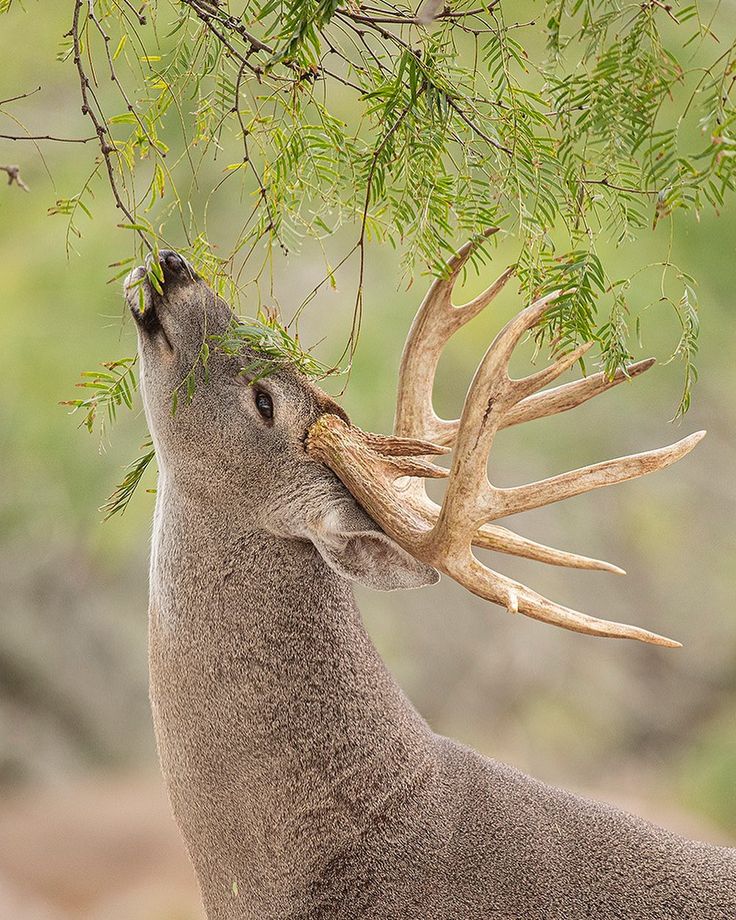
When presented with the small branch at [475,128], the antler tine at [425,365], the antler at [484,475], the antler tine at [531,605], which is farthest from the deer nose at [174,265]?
the antler tine at [531,605]

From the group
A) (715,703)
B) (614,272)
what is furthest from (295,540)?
(715,703)

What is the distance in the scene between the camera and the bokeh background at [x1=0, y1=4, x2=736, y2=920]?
570 centimetres

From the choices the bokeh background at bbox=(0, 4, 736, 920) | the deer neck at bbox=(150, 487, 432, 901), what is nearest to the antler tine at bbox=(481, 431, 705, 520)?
the deer neck at bbox=(150, 487, 432, 901)

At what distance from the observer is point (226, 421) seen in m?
2.56

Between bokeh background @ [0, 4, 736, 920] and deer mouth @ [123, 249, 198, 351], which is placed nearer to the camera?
deer mouth @ [123, 249, 198, 351]

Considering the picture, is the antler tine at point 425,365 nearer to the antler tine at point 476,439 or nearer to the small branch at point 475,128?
the antler tine at point 476,439

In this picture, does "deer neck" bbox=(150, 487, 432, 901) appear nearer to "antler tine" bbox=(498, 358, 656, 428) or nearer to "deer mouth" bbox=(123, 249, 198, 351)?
Result: "deer mouth" bbox=(123, 249, 198, 351)

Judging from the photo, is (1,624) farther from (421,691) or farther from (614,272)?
(614,272)

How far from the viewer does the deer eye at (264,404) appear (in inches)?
102

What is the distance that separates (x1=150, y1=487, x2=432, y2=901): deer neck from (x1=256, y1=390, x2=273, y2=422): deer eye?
0.79ft

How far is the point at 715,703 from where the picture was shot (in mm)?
9141

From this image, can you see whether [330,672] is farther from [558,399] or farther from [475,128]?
[475,128]

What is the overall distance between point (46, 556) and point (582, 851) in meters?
6.15

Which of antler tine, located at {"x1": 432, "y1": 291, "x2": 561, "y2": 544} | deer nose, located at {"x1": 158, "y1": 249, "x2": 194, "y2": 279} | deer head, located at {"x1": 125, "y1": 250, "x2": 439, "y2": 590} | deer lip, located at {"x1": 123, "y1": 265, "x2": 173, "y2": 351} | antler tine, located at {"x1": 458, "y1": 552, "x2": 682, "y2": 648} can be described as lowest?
antler tine, located at {"x1": 458, "y1": 552, "x2": 682, "y2": 648}
